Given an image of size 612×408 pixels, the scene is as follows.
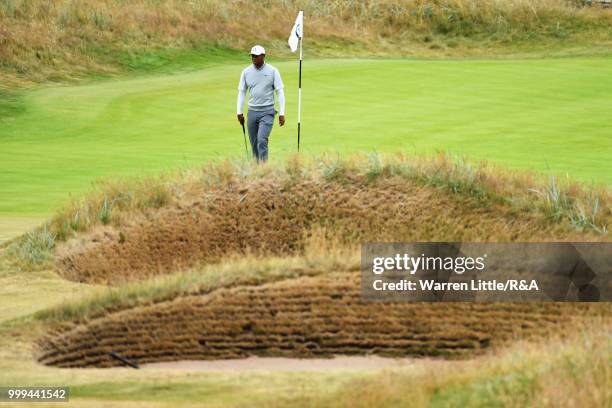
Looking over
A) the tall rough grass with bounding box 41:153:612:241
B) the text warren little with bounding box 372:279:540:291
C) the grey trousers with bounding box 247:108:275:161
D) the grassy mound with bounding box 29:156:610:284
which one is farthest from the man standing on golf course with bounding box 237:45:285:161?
the text warren little with bounding box 372:279:540:291

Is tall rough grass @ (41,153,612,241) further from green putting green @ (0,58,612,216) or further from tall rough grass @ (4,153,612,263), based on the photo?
green putting green @ (0,58,612,216)

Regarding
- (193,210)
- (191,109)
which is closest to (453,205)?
(193,210)

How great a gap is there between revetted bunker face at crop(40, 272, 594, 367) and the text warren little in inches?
7.3

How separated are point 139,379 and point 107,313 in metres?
2.09

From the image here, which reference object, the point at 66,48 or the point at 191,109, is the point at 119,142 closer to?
the point at 191,109

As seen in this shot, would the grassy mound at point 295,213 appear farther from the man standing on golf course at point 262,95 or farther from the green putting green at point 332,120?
the green putting green at point 332,120

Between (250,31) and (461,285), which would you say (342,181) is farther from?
(250,31)

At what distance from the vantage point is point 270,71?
598 inches

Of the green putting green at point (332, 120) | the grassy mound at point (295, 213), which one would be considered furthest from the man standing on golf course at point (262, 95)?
the green putting green at point (332, 120)

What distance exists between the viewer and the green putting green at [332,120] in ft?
63.3

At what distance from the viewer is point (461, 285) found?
10.2 meters

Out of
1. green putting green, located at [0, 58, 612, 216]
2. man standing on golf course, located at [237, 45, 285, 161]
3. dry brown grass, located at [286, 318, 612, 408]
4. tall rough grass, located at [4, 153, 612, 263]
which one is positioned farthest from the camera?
green putting green, located at [0, 58, 612, 216]

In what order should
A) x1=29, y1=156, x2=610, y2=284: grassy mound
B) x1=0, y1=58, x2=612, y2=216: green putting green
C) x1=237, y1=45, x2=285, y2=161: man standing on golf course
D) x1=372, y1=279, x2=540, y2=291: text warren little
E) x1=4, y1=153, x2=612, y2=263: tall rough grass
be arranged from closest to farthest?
x1=372, y1=279, x2=540, y2=291: text warren little, x1=29, y1=156, x2=610, y2=284: grassy mound, x1=4, y1=153, x2=612, y2=263: tall rough grass, x1=237, y1=45, x2=285, y2=161: man standing on golf course, x1=0, y1=58, x2=612, y2=216: green putting green

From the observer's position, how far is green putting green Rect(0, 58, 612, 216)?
63.3 ft
